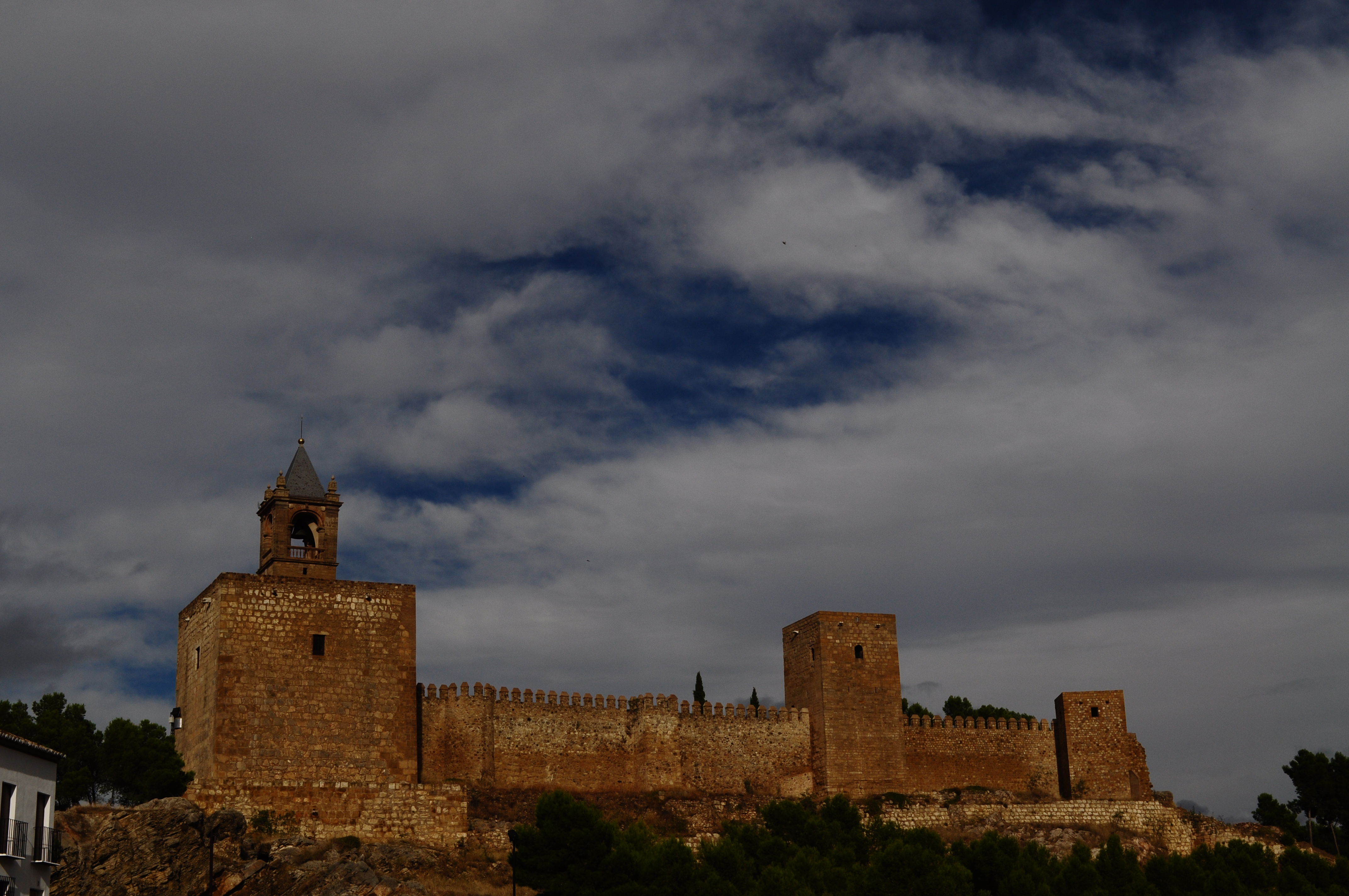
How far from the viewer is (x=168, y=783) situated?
31.6 metres

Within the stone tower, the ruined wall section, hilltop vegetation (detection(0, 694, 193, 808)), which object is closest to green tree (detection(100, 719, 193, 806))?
hilltop vegetation (detection(0, 694, 193, 808))

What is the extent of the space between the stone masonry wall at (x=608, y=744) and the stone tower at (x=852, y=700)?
33.2 inches

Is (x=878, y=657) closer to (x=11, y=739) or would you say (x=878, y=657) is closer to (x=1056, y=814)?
(x=1056, y=814)

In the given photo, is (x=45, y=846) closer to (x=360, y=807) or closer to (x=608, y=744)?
(x=360, y=807)

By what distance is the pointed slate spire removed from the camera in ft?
121

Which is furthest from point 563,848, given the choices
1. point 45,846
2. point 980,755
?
point 980,755

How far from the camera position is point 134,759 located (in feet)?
118

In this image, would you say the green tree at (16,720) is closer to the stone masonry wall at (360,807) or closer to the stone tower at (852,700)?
the stone masonry wall at (360,807)

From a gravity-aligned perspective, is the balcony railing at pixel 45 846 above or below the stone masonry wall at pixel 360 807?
below

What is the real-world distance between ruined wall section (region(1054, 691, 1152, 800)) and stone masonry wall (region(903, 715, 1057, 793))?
1.38ft

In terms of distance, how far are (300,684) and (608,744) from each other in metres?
10.1

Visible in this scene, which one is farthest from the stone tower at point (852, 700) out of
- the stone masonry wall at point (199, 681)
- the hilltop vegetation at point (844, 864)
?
the stone masonry wall at point (199, 681)

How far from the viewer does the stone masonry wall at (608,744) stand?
37750 millimetres

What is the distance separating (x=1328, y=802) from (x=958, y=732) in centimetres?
1993
